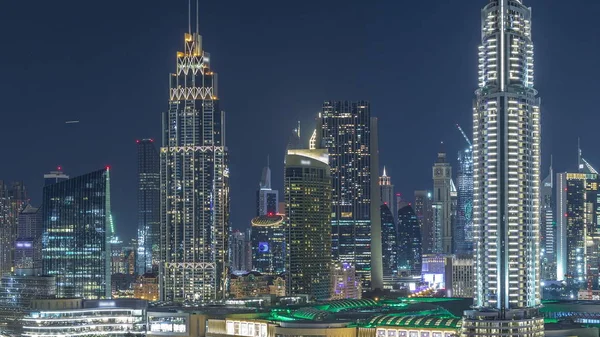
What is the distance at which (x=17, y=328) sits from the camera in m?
119

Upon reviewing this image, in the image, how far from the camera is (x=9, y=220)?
618 feet

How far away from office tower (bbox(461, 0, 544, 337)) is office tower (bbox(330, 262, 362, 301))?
7318 cm

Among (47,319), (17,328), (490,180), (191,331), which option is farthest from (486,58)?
(17,328)

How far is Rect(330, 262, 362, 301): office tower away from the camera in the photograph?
16388 centimetres

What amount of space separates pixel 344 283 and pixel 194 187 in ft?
74.2

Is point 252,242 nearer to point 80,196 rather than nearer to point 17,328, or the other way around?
point 80,196

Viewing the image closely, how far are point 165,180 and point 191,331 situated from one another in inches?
2343

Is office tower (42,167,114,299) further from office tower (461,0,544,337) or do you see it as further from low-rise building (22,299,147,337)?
office tower (461,0,544,337)

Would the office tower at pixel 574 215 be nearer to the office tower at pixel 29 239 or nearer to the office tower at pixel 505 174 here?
the office tower at pixel 29 239

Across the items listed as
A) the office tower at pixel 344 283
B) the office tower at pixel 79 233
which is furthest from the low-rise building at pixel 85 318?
the office tower at pixel 344 283

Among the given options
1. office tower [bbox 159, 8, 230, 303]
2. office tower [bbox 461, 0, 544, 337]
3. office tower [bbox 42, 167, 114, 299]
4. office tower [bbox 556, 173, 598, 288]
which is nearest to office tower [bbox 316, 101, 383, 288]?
office tower [bbox 159, 8, 230, 303]

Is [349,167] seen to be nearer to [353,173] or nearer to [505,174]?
[353,173]

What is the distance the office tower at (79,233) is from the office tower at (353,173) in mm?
43122

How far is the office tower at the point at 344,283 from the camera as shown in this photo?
6452 inches
